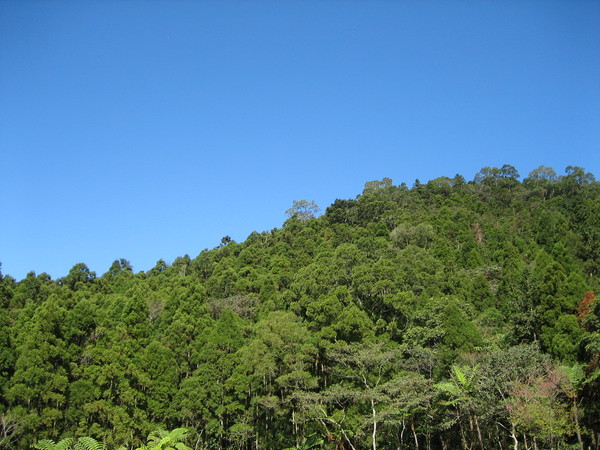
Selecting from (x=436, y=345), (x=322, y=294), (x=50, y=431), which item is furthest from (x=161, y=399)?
(x=436, y=345)

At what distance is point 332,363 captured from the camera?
26562 millimetres

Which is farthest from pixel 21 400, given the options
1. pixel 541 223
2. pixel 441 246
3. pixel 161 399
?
pixel 541 223

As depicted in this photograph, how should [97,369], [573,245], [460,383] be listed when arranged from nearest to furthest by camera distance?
[460,383] < [97,369] < [573,245]

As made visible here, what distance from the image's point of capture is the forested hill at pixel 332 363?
20.5 meters

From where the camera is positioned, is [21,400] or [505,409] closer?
[505,409]

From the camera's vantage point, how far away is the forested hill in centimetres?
2055

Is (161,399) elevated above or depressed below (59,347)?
below

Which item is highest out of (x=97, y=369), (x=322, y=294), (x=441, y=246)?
(x=441, y=246)

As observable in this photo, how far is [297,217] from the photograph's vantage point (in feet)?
242

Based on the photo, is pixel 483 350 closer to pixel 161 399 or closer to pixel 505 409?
pixel 505 409

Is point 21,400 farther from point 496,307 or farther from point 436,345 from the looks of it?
point 496,307

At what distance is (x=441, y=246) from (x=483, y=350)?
22045mm

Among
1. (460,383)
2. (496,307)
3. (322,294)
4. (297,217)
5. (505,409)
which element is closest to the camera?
(505,409)

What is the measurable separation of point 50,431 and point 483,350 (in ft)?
73.1
